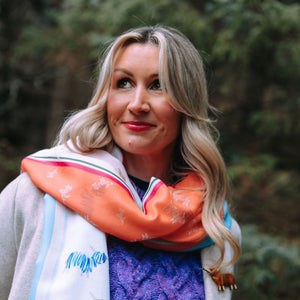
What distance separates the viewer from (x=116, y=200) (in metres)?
1.57

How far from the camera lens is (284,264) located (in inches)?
136

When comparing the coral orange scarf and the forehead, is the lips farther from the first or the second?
the forehead

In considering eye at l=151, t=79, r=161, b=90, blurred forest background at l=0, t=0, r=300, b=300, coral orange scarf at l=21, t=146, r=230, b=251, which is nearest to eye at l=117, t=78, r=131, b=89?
eye at l=151, t=79, r=161, b=90

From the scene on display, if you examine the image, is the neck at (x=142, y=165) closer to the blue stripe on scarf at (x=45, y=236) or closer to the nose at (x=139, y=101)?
the nose at (x=139, y=101)

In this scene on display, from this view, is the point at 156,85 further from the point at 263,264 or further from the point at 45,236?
the point at 263,264

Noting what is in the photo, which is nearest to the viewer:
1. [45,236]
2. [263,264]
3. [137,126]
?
[45,236]

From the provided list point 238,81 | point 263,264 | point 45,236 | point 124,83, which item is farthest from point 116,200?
point 238,81

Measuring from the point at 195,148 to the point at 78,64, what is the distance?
3.03 m

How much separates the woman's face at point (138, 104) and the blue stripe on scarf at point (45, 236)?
437mm

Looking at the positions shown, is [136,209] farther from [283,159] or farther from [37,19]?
[37,19]

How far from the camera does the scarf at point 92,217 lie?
1.45 metres

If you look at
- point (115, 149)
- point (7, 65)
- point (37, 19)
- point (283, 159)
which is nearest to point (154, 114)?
point (115, 149)

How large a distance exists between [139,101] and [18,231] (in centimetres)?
75

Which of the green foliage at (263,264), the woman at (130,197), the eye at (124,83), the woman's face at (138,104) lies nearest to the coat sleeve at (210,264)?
the woman at (130,197)
